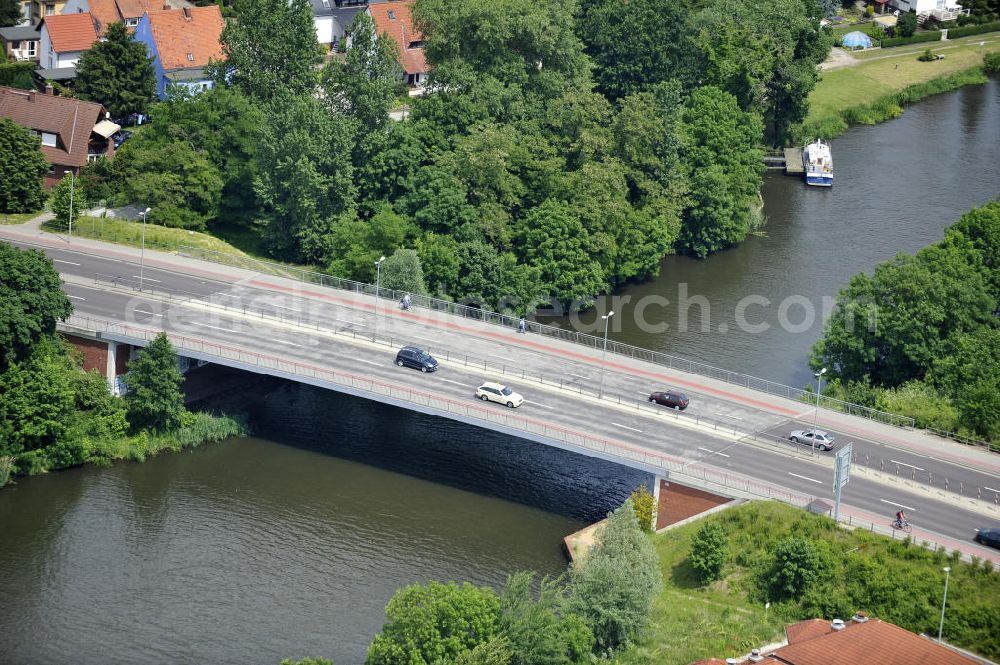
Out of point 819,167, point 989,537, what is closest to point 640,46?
point 819,167

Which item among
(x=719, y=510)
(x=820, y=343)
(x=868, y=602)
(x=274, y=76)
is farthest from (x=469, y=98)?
(x=868, y=602)

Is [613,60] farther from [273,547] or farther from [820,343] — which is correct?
[273,547]

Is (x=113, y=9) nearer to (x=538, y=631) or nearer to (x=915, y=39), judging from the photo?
(x=915, y=39)

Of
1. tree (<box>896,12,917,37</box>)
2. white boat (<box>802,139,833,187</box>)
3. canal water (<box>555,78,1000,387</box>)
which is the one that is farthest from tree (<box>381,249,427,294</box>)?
tree (<box>896,12,917,37</box>)

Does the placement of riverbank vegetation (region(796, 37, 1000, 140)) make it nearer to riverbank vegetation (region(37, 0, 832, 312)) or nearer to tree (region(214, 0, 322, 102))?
riverbank vegetation (region(37, 0, 832, 312))

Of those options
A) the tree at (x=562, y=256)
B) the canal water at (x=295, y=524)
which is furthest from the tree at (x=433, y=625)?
the tree at (x=562, y=256)

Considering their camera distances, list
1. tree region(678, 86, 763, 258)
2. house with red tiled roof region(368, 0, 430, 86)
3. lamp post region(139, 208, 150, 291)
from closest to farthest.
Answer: lamp post region(139, 208, 150, 291), tree region(678, 86, 763, 258), house with red tiled roof region(368, 0, 430, 86)
